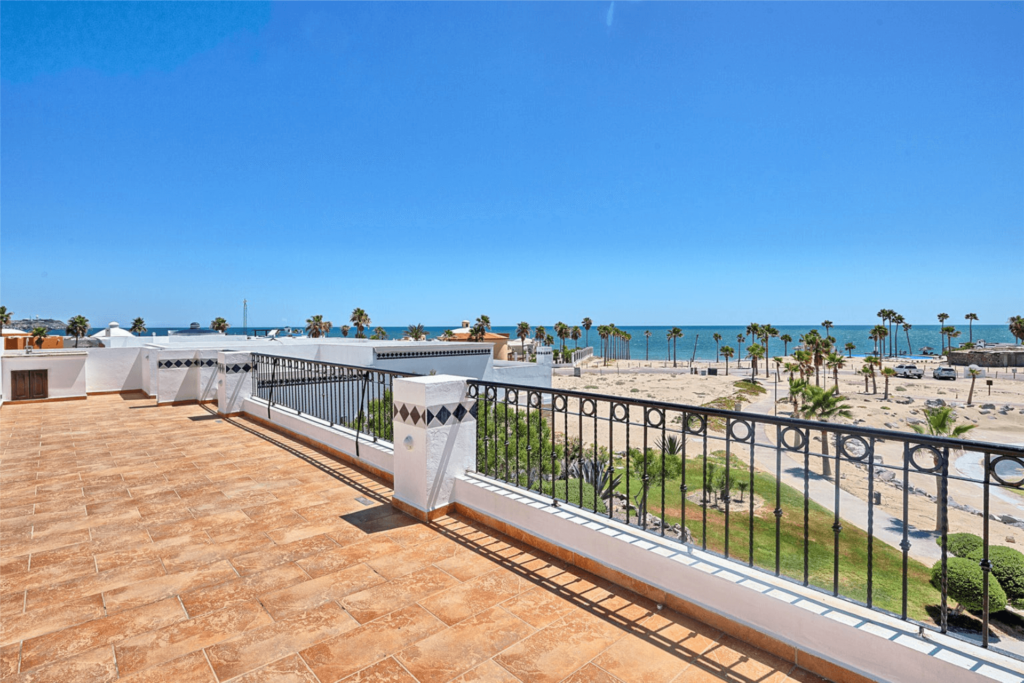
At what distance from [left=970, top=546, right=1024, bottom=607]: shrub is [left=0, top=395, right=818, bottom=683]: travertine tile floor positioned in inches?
528

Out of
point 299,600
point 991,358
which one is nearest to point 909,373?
point 991,358

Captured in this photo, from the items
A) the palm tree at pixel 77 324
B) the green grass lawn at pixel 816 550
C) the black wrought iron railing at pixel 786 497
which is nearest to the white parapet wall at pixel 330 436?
the black wrought iron railing at pixel 786 497

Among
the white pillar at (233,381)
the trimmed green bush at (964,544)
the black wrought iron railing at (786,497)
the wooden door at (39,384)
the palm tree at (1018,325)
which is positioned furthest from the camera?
the palm tree at (1018,325)

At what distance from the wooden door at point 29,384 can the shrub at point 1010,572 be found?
2200cm

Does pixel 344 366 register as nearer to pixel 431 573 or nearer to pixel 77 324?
pixel 431 573

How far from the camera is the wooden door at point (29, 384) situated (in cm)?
1102

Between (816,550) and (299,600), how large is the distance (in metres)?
17.4

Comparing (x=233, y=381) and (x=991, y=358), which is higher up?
(x=233, y=381)

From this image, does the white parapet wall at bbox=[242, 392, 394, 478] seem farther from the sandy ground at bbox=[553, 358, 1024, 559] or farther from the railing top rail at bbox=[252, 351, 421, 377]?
the sandy ground at bbox=[553, 358, 1024, 559]

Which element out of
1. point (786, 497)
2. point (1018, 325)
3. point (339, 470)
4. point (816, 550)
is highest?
point (1018, 325)

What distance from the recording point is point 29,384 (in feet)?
36.6

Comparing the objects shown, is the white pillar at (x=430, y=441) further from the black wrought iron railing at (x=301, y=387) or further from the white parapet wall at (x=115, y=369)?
the white parapet wall at (x=115, y=369)

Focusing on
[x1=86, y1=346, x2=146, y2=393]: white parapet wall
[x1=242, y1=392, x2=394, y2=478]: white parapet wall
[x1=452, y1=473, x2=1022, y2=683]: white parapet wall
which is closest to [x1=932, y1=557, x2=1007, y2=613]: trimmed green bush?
[x1=452, y1=473, x2=1022, y2=683]: white parapet wall

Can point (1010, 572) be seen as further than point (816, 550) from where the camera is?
No
